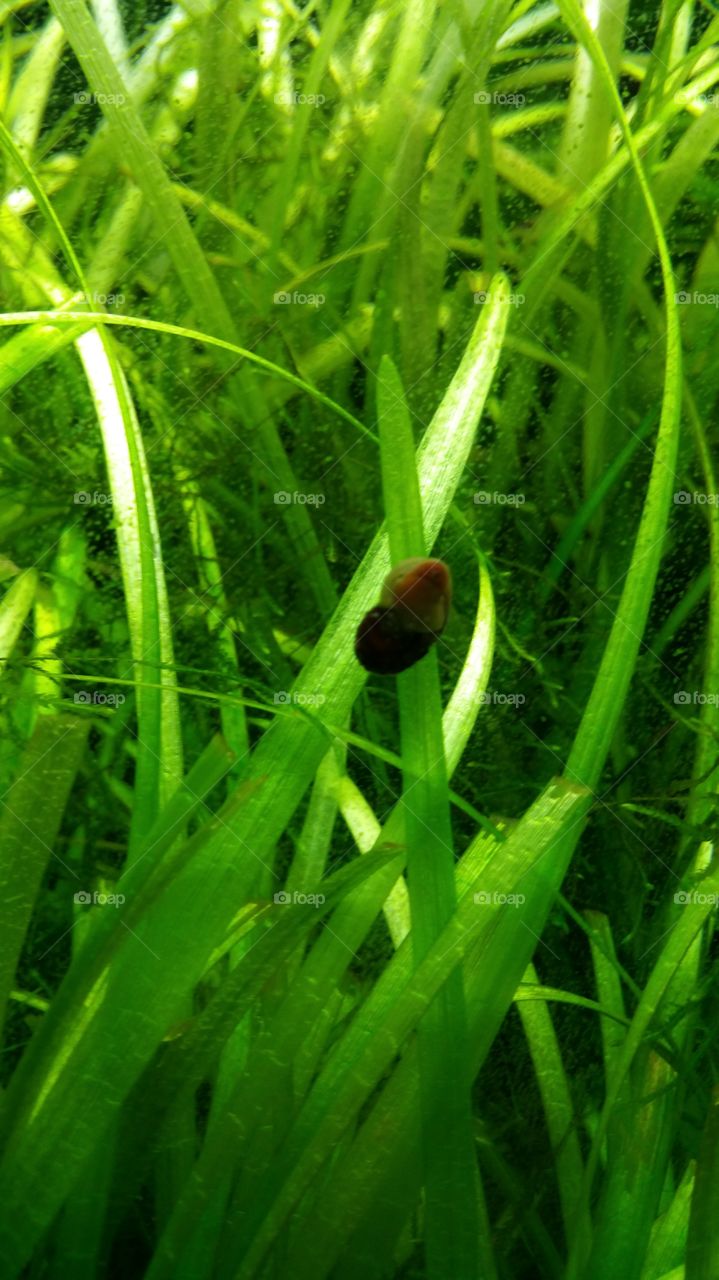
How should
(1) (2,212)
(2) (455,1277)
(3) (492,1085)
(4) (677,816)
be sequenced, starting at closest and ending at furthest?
(2) (455,1277)
(3) (492,1085)
(4) (677,816)
(1) (2,212)

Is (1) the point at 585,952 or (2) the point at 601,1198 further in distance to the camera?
(1) the point at 585,952

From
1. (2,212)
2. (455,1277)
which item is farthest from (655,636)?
(2,212)

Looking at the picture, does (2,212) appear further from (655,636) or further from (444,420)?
(655,636)

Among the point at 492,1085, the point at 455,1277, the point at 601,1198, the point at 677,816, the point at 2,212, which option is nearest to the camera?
the point at 455,1277

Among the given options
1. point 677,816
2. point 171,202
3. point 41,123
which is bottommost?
point 677,816
